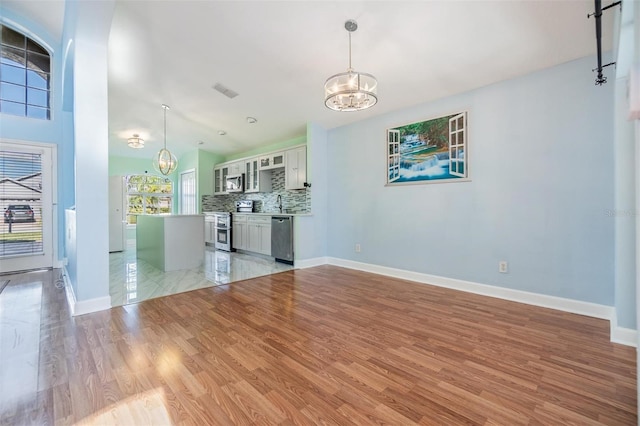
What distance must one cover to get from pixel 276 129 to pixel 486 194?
3898mm

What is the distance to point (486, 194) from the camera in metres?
3.35

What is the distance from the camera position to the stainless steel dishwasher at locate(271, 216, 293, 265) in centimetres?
504

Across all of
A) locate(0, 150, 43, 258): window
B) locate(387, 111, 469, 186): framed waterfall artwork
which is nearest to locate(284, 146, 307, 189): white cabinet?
locate(387, 111, 469, 186): framed waterfall artwork

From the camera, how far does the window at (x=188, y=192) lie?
25.7 ft

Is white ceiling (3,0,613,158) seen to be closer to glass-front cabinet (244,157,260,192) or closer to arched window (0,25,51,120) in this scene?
arched window (0,25,51,120)

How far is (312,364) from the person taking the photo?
188 centimetres

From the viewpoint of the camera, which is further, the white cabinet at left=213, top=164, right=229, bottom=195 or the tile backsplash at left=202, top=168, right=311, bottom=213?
the white cabinet at left=213, top=164, right=229, bottom=195

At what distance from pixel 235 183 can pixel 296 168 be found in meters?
2.26

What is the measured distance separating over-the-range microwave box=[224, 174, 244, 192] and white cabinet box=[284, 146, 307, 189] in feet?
5.71

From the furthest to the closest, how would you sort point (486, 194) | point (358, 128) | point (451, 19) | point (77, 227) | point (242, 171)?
point (242, 171) → point (358, 128) → point (486, 194) → point (77, 227) → point (451, 19)

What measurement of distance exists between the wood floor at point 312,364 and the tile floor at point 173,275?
1.61 feet

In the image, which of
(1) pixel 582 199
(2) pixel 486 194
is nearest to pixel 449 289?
(2) pixel 486 194

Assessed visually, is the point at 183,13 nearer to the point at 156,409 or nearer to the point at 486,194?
the point at 156,409

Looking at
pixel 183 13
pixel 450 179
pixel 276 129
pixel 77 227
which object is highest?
pixel 183 13
